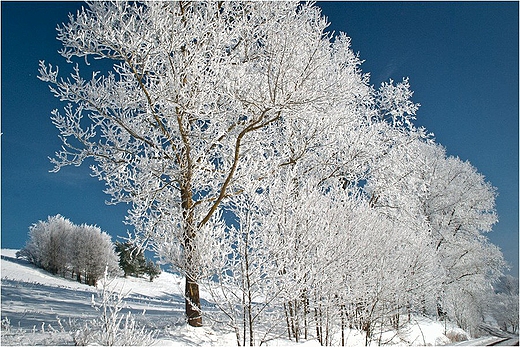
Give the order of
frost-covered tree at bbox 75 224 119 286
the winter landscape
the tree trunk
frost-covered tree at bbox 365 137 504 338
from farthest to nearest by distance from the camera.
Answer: frost-covered tree at bbox 75 224 119 286 → frost-covered tree at bbox 365 137 504 338 → the tree trunk → the winter landscape

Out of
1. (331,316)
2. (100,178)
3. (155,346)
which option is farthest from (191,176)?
(331,316)

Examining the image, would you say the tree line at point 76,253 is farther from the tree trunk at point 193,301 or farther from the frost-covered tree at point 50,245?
the tree trunk at point 193,301

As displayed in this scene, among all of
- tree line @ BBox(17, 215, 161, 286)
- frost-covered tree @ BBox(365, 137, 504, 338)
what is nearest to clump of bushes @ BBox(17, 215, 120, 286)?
tree line @ BBox(17, 215, 161, 286)

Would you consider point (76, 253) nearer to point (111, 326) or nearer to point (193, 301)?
point (193, 301)

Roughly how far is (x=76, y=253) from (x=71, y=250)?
2.38ft

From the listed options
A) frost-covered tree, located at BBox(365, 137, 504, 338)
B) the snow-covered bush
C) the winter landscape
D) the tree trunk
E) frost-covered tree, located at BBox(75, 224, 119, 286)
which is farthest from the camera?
frost-covered tree, located at BBox(75, 224, 119, 286)

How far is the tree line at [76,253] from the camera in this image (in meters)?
27.6

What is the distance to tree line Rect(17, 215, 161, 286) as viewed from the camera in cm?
2761

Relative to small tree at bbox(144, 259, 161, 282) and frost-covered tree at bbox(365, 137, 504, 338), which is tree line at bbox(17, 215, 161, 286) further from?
frost-covered tree at bbox(365, 137, 504, 338)

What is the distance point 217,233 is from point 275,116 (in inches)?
107

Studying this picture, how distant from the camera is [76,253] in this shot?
28.4 meters

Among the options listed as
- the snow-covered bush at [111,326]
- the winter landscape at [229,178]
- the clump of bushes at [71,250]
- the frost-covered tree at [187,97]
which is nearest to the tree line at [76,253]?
the clump of bushes at [71,250]

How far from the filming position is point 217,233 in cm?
584

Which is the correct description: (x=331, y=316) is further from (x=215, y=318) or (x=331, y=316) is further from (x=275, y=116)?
(x=275, y=116)
